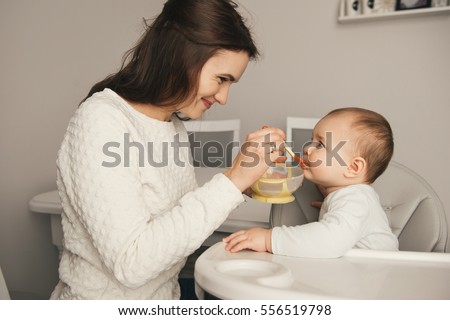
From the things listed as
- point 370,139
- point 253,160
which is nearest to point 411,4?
point 370,139

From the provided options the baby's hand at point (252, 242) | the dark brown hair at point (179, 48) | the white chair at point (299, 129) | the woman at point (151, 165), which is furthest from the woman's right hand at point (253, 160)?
the white chair at point (299, 129)

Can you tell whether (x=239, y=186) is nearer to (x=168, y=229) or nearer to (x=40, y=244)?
(x=168, y=229)

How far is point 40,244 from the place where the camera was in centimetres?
174

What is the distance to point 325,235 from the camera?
2.85 feet

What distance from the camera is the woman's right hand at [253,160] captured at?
0.88 metres

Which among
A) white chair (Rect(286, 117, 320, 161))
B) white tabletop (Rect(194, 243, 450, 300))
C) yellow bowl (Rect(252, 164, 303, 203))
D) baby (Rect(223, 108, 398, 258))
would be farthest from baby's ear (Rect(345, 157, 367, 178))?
white chair (Rect(286, 117, 320, 161))

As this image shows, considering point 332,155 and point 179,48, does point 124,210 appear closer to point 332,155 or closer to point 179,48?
point 179,48

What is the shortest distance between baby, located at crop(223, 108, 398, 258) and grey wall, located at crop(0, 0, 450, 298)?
110cm

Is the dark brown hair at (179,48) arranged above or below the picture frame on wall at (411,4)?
below

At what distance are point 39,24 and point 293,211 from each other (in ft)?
4.08

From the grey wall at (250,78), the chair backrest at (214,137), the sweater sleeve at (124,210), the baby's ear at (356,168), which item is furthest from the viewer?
the chair backrest at (214,137)

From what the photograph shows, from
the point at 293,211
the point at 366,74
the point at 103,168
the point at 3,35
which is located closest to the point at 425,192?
the point at 293,211

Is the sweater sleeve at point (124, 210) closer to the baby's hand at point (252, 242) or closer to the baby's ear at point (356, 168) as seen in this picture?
the baby's hand at point (252, 242)

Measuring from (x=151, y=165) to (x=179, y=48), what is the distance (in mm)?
287
